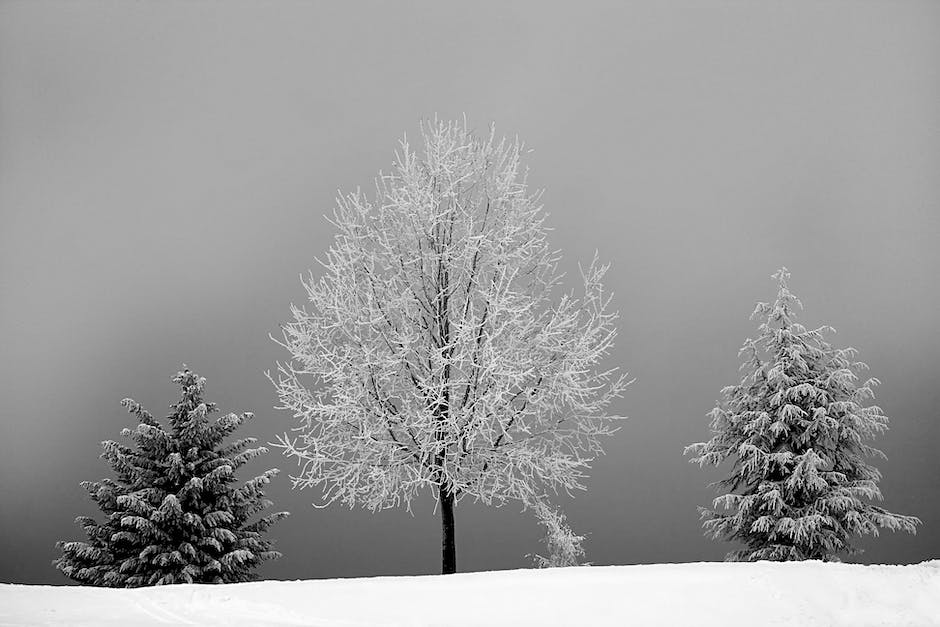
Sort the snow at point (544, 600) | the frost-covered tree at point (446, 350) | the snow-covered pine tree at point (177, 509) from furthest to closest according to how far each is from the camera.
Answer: the snow-covered pine tree at point (177, 509), the frost-covered tree at point (446, 350), the snow at point (544, 600)

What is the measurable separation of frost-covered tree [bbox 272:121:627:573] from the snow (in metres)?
2.73

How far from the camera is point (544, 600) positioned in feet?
36.7

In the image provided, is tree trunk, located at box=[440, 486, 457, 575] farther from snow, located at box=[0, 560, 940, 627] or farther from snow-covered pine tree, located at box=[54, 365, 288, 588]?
snow-covered pine tree, located at box=[54, 365, 288, 588]

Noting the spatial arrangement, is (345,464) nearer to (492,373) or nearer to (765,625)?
(492,373)

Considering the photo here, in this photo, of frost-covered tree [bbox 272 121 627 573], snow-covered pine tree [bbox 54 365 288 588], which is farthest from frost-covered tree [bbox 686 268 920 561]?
snow-covered pine tree [bbox 54 365 288 588]

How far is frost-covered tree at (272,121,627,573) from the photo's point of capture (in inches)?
579

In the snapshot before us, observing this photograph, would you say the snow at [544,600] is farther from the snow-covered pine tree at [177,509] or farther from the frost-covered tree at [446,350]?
the snow-covered pine tree at [177,509]

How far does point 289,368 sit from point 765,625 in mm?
9241

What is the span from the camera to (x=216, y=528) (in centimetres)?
2194

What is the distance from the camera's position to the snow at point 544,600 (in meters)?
10.7

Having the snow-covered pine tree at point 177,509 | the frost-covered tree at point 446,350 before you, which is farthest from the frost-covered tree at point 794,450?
the snow-covered pine tree at point 177,509

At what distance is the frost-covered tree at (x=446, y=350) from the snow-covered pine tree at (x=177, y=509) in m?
7.61

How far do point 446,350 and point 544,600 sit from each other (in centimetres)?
541

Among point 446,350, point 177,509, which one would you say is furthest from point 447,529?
point 177,509
